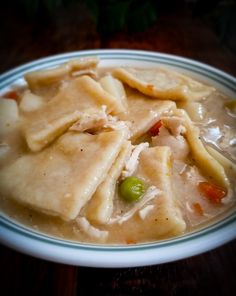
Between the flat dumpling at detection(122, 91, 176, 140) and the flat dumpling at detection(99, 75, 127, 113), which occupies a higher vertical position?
the flat dumpling at detection(99, 75, 127, 113)

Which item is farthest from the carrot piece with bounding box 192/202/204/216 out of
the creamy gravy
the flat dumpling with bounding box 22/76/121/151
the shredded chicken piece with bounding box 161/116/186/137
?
the flat dumpling with bounding box 22/76/121/151

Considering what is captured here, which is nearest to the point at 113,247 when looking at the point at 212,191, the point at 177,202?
the point at 177,202

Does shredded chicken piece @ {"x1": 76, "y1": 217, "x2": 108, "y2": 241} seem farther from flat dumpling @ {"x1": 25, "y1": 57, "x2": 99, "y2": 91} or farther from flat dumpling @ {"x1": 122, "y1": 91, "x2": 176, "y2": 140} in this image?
flat dumpling @ {"x1": 25, "y1": 57, "x2": 99, "y2": 91}

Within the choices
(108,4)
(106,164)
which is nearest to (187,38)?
(108,4)

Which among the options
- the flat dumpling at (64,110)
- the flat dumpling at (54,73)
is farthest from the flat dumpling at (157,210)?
the flat dumpling at (54,73)

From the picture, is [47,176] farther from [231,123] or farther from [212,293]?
[231,123]

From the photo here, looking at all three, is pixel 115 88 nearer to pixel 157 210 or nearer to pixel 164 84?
pixel 164 84

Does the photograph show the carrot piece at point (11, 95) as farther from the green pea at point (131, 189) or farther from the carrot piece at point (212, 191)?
the carrot piece at point (212, 191)
